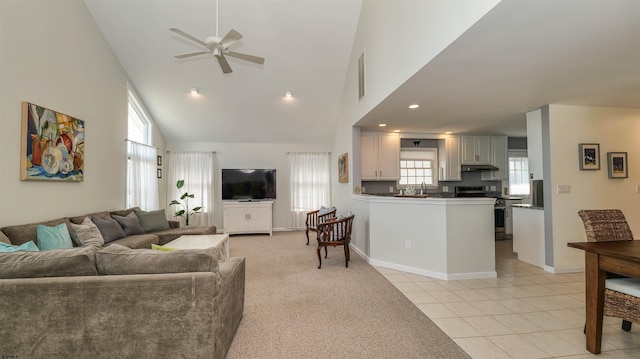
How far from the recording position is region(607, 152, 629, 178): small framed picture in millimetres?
4098

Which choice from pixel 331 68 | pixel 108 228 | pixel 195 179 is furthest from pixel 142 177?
pixel 331 68

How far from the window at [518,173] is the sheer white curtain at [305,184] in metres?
4.29

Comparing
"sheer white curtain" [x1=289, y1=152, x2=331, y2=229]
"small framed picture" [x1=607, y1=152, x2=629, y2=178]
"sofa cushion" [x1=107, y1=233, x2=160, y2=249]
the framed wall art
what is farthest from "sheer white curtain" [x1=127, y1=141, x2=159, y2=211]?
"small framed picture" [x1=607, y1=152, x2=629, y2=178]

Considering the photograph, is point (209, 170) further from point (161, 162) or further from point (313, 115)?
point (313, 115)

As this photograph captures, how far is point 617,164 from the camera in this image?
13.5 ft

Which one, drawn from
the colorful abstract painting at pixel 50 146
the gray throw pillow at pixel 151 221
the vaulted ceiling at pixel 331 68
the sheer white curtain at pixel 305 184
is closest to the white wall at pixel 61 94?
the colorful abstract painting at pixel 50 146

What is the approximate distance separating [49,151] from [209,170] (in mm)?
3836

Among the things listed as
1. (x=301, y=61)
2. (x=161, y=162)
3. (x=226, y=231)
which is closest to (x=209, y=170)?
(x=161, y=162)

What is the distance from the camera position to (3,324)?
5.22ft

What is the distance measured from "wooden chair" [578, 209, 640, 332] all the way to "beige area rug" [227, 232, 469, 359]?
1.09m

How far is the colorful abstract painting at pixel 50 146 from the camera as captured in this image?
3.08 meters

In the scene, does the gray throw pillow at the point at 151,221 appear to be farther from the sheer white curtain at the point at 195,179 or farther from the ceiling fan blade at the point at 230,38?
the ceiling fan blade at the point at 230,38

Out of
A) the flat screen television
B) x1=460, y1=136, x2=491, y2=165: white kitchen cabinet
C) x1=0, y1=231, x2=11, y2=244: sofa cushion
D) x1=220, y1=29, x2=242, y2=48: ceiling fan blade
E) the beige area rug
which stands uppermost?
x1=220, y1=29, x2=242, y2=48: ceiling fan blade

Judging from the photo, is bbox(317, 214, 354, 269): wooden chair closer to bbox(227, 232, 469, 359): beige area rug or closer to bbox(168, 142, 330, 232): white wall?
bbox(227, 232, 469, 359): beige area rug
